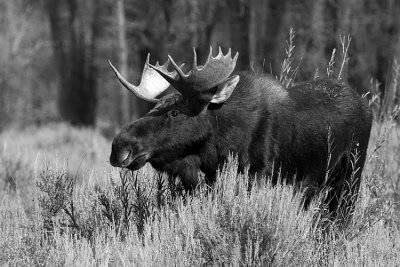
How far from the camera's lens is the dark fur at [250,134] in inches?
259

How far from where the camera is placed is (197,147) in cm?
671

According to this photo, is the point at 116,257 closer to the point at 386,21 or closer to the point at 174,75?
the point at 174,75

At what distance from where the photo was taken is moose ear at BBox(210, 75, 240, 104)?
669cm

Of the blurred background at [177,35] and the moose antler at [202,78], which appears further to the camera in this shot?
the blurred background at [177,35]

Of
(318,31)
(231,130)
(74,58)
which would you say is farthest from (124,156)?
(74,58)

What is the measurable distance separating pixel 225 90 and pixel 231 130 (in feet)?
1.16

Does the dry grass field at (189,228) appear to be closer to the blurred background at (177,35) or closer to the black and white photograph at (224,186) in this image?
the black and white photograph at (224,186)

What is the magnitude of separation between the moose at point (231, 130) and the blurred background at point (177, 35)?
11.7 meters

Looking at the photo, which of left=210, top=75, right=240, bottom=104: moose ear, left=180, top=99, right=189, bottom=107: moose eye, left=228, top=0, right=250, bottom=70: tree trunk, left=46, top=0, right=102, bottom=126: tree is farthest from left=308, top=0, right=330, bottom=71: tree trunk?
left=180, top=99, right=189, bottom=107: moose eye

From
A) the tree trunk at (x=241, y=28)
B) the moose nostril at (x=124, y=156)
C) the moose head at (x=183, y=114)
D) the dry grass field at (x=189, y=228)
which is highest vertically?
the tree trunk at (x=241, y=28)

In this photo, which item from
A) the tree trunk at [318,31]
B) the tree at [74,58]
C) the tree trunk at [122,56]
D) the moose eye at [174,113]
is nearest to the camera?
the moose eye at [174,113]

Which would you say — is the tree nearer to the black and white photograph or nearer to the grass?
the black and white photograph

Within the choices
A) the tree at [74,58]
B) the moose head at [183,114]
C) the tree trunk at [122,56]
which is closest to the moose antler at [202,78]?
the moose head at [183,114]

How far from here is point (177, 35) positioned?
27.4 meters
